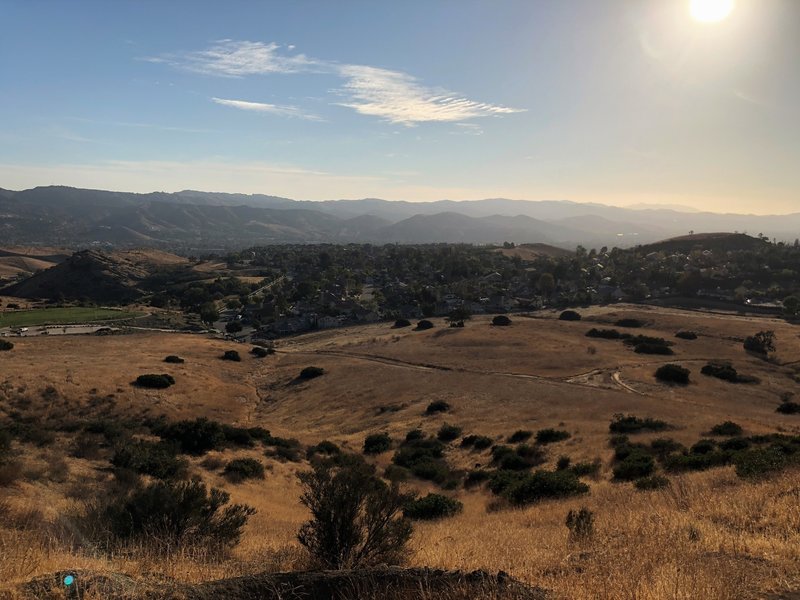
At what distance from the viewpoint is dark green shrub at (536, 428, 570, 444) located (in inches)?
910

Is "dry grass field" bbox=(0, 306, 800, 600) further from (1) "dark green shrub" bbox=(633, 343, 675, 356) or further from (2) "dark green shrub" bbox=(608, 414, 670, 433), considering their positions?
(1) "dark green shrub" bbox=(633, 343, 675, 356)

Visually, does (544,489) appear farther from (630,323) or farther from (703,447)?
(630,323)

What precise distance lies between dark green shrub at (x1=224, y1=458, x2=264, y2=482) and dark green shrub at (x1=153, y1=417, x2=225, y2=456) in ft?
7.66

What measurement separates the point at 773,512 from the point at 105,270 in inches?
5956

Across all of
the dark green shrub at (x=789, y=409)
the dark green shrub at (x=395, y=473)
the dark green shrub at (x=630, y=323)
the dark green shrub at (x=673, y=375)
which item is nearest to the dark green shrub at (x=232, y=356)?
the dark green shrub at (x=395, y=473)

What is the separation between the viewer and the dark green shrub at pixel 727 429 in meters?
21.3

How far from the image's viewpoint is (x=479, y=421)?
95.9 ft

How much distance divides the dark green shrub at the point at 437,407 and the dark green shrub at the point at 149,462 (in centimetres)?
1809

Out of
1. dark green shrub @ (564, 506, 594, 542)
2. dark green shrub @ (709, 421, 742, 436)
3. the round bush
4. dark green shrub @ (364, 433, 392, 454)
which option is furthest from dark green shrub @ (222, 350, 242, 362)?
dark green shrub @ (564, 506, 594, 542)

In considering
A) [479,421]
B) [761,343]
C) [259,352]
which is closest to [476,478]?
[479,421]

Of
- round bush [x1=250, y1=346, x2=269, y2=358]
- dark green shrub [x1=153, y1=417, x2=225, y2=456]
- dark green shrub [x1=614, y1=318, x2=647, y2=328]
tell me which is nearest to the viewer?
dark green shrub [x1=153, y1=417, x2=225, y2=456]

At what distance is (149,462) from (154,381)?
66.2ft

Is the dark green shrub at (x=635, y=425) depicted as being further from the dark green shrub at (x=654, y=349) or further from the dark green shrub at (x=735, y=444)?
the dark green shrub at (x=654, y=349)

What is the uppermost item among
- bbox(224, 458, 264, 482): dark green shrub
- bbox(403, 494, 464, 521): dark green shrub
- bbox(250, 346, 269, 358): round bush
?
bbox(403, 494, 464, 521): dark green shrub
